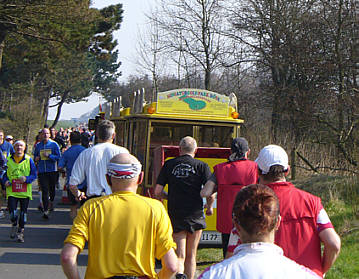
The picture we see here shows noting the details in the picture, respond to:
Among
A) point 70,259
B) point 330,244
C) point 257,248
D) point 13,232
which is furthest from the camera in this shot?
point 13,232

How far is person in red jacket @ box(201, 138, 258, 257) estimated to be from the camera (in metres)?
6.75

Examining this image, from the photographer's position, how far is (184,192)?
7.55 m

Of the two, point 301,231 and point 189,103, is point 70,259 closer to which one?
point 301,231

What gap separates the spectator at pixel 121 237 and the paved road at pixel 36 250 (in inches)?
187

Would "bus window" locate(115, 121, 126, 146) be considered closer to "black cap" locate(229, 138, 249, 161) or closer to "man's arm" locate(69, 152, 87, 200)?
"man's arm" locate(69, 152, 87, 200)

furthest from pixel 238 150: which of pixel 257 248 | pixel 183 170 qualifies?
pixel 257 248

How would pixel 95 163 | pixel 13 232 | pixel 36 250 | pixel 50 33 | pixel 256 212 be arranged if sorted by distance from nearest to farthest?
pixel 256 212 → pixel 95 163 → pixel 36 250 → pixel 13 232 → pixel 50 33

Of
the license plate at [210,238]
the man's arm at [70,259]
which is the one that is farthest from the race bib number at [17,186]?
the man's arm at [70,259]

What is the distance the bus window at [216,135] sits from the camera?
11.1 m

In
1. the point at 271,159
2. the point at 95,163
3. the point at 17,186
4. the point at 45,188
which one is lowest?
the point at 45,188

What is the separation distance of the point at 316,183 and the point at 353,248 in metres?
5.78

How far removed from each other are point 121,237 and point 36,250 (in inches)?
269

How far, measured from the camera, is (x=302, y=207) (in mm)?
4227

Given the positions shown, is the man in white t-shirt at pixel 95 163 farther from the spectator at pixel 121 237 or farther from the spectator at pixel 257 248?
the spectator at pixel 257 248
